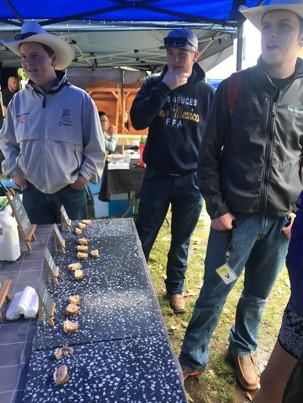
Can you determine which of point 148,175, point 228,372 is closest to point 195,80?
point 148,175

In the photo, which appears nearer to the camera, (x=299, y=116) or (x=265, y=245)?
(x=299, y=116)

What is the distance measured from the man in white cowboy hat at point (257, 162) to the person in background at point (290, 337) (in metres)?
0.42

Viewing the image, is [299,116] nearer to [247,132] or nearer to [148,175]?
[247,132]

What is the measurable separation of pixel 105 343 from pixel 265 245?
3.63ft

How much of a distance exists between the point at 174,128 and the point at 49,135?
2.92ft

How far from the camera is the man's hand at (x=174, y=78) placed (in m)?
2.12

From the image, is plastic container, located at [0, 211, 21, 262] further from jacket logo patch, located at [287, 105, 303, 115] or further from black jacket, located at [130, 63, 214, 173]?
jacket logo patch, located at [287, 105, 303, 115]

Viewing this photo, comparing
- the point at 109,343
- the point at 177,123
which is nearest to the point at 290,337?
the point at 109,343

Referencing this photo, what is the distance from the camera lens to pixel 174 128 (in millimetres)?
2256

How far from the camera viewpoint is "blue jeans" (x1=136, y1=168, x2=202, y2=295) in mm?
2352

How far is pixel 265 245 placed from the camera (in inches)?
67.8

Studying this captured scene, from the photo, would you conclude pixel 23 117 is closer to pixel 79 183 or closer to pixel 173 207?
pixel 79 183

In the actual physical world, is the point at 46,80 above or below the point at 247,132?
above

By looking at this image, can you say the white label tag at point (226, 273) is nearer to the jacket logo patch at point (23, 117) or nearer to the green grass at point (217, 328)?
the green grass at point (217, 328)
